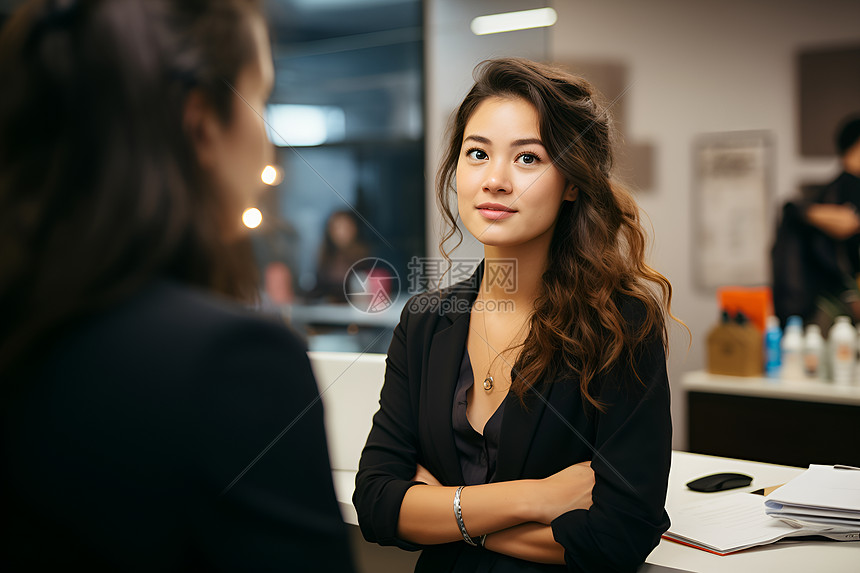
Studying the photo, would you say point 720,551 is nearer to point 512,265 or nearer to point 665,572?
point 665,572

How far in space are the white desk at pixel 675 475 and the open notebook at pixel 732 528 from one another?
0.01 metres

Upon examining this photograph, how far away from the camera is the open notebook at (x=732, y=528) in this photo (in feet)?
3.68

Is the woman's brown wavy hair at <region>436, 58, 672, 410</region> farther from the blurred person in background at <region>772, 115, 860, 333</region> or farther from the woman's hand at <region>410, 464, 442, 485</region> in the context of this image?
the blurred person in background at <region>772, 115, 860, 333</region>

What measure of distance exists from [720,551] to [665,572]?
0.10 m

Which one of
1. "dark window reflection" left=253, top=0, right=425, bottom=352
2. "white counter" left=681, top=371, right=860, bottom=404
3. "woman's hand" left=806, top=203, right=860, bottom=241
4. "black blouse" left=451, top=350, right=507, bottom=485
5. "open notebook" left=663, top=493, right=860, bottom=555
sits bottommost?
"white counter" left=681, top=371, right=860, bottom=404

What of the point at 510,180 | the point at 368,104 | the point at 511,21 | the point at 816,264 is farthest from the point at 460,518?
the point at 368,104

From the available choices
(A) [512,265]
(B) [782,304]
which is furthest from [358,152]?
(A) [512,265]

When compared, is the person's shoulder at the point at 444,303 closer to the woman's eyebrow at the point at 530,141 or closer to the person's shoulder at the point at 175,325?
the woman's eyebrow at the point at 530,141

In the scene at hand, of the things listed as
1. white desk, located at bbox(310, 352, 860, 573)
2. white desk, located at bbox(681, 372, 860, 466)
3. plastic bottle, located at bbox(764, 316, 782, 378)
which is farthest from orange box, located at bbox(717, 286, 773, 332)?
white desk, located at bbox(310, 352, 860, 573)

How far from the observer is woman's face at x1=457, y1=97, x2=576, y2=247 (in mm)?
1179

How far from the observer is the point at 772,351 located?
2906mm

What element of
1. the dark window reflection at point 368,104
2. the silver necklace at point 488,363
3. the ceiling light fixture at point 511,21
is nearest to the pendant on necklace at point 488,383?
the silver necklace at point 488,363

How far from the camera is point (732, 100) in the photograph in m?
3.76

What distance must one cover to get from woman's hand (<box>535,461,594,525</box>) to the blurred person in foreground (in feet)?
2.09
